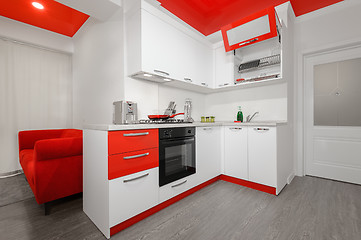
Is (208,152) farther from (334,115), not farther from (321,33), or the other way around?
(321,33)

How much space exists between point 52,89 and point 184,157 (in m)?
3.34

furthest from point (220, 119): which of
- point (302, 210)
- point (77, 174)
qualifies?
point (77, 174)

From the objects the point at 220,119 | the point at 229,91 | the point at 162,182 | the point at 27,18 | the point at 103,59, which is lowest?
the point at 162,182

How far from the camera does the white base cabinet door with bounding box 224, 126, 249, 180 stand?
2.31 metres

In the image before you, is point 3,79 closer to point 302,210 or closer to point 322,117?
point 302,210

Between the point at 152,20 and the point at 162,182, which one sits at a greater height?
the point at 152,20

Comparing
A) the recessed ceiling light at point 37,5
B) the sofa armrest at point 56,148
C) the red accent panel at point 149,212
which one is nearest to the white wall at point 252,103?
the red accent panel at point 149,212

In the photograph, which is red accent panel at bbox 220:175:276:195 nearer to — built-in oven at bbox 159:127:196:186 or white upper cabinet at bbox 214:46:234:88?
built-in oven at bbox 159:127:196:186

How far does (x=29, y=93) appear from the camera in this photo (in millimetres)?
3250

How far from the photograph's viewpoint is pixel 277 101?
2.60 metres

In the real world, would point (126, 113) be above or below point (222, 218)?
above

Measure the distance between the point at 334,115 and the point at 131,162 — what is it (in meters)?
3.09

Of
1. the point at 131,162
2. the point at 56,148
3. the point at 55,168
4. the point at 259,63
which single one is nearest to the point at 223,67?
the point at 259,63

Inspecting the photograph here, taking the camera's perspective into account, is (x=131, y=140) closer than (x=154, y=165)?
Yes
